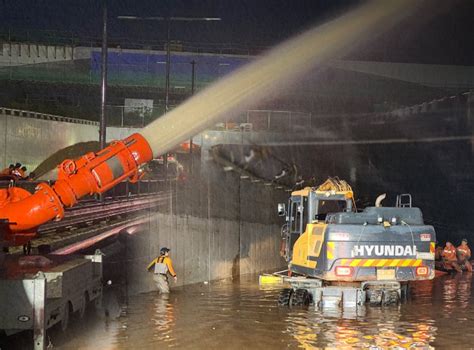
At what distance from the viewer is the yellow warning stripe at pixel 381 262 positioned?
1802cm

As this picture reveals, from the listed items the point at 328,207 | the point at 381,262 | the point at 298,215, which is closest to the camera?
the point at 381,262

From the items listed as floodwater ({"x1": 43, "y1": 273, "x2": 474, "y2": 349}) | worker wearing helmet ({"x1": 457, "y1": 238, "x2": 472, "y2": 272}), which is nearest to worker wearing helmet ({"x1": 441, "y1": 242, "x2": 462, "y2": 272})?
worker wearing helmet ({"x1": 457, "y1": 238, "x2": 472, "y2": 272})

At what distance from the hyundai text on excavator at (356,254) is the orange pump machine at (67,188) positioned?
224 inches

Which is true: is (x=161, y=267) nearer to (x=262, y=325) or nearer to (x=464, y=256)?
(x=262, y=325)

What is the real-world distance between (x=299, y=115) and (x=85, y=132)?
1384 cm

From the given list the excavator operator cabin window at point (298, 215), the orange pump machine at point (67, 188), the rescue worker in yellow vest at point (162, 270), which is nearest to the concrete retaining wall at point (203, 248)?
the rescue worker in yellow vest at point (162, 270)

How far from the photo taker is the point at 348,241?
1794cm

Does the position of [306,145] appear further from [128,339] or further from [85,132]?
[128,339]

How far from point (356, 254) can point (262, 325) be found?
339 centimetres

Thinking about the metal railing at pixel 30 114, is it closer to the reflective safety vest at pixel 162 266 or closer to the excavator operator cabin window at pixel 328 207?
the reflective safety vest at pixel 162 266

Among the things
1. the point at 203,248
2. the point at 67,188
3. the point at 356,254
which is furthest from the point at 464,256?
the point at 67,188

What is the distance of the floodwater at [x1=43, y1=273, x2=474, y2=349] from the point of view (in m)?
13.4

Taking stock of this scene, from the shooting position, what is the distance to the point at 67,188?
13156 mm

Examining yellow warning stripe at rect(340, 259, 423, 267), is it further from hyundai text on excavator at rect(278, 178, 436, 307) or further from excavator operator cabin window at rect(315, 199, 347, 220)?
excavator operator cabin window at rect(315, 199, 347, 220)
